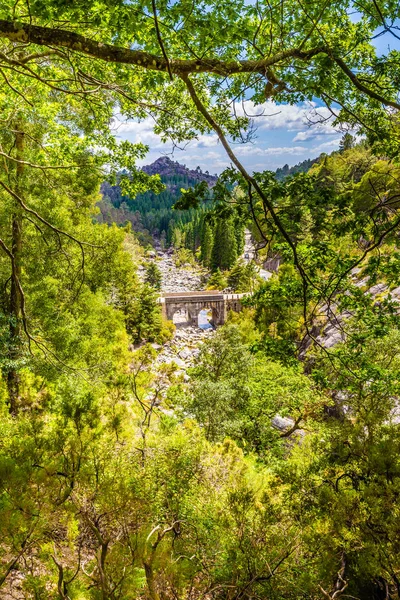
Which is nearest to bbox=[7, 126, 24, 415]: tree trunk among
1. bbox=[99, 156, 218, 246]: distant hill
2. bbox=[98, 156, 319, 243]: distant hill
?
bbox=[99, 156, 218, 246]: distant hill

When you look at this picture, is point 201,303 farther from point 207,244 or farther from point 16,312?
point 16,312

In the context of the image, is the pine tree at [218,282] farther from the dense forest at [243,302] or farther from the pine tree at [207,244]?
the dense forest at [243,302]

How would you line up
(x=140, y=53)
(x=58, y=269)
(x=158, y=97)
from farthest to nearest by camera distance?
(x=58, y=269)
(x=158, y=97)
(x=140, y=53)

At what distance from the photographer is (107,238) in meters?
11.0

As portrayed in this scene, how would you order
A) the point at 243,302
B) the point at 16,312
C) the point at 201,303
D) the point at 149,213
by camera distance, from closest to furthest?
the point at 243,302 → the point at 16,312 → the point at 201,303 → the point at 149,213

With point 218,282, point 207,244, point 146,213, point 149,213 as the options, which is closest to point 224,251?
point 218,282

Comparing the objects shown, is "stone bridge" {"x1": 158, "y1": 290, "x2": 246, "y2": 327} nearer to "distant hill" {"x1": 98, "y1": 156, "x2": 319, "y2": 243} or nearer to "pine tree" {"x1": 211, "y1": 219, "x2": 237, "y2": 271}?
"pine tree" {"x1": 211, "y1": 219, "x2": 237, "y2": 271}

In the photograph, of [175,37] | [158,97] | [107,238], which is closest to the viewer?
[175,37]

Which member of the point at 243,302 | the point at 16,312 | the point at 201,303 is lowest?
the point at 201,303

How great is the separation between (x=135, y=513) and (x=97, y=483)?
2.02ft

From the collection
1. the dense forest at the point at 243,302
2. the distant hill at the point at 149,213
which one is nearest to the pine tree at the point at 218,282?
the dense forest at the point at 243,302

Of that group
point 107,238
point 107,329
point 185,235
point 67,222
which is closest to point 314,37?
point 67,222

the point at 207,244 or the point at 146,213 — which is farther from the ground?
the point at 146,213

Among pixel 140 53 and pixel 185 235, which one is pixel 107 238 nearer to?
pixel 140 53
